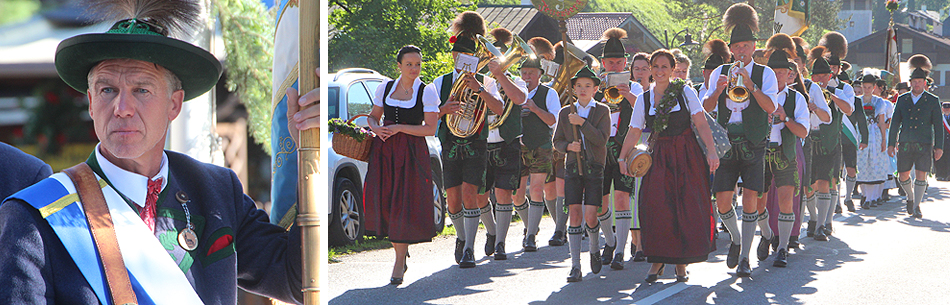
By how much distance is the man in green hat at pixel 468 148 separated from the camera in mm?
6430

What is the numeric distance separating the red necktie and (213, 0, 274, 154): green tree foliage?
209 mm

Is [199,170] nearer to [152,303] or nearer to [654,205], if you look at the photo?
[152,303]

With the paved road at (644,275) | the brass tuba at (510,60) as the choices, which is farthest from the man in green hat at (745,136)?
the brass tuba at (510,60)

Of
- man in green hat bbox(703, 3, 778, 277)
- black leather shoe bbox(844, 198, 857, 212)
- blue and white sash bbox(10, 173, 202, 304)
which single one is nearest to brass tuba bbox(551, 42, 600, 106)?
man in green hat bbox(703, 3, 778, 277)

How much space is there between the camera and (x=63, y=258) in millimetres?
1528

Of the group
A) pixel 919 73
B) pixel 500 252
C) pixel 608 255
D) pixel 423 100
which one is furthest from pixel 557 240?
pixel 919 73

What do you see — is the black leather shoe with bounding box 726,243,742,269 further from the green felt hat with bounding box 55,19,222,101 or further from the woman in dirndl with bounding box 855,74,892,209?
the woman in dirndl with bounding box 855,74,892,209

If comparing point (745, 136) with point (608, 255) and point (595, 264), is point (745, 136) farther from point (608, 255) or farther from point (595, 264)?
point (595, 264)

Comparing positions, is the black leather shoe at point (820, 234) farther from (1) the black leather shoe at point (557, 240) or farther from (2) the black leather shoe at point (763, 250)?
(1) the black leather shoe at point (557, 240)

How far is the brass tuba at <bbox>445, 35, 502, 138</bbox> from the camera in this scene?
6.45 meters

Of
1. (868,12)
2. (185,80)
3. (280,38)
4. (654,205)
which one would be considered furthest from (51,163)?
(868,12)

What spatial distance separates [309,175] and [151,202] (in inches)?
12.4

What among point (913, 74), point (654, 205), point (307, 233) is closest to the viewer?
point (307, 233)

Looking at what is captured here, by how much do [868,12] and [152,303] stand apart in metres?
20.8
